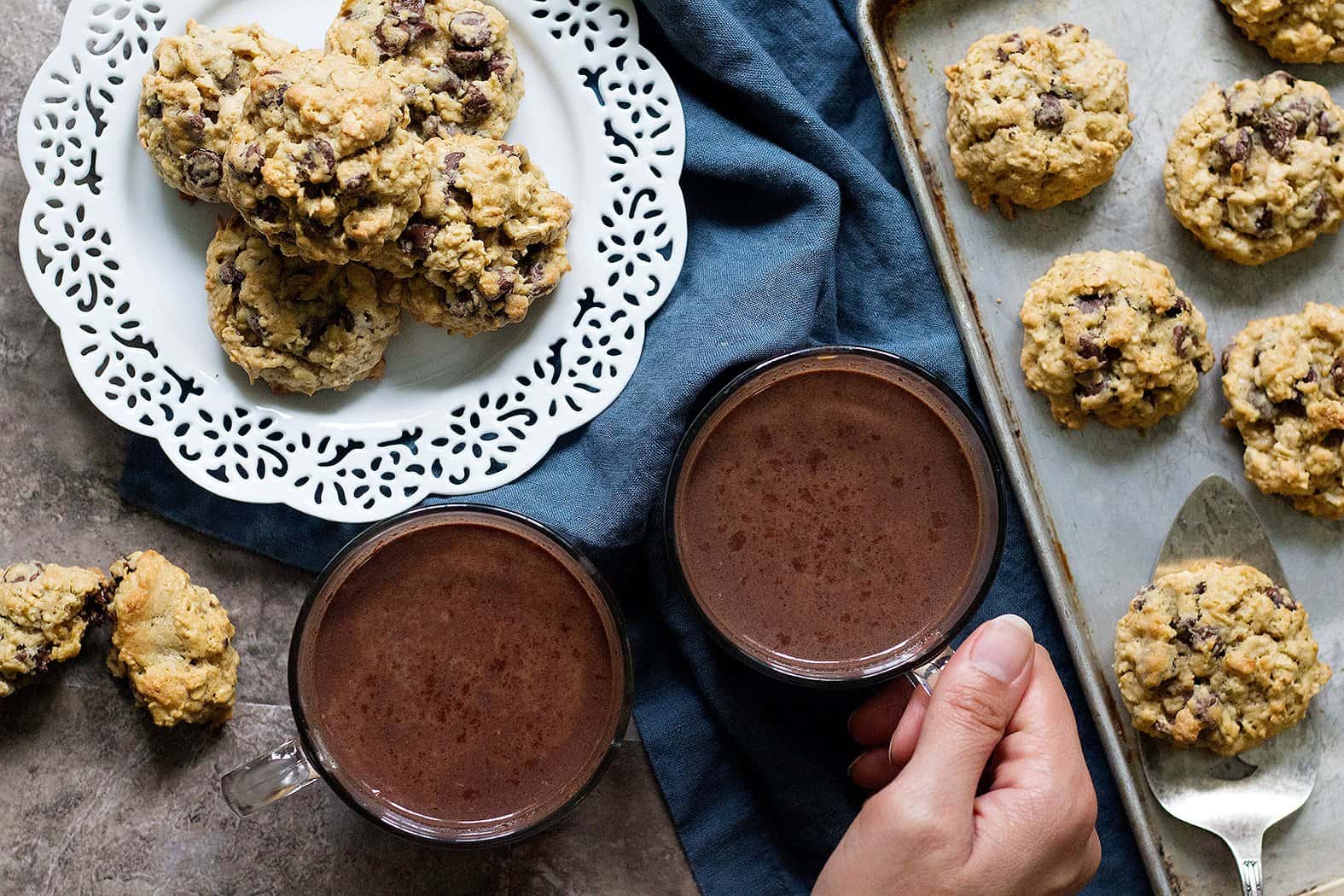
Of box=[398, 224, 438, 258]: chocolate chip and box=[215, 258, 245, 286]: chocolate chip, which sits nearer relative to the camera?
box=[398, 224, 438, 258]: chocolate chip

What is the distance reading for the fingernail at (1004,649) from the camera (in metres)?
2.25

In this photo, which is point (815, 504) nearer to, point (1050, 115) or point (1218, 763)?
point (1050, 115)

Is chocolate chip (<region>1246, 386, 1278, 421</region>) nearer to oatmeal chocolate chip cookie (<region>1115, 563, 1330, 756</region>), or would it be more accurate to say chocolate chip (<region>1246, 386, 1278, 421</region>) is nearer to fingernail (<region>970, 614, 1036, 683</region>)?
oatmeal chocolate chip cookie (<region>1115, 563, 1330, 756</region>)

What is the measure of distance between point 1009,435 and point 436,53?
144 centimetres

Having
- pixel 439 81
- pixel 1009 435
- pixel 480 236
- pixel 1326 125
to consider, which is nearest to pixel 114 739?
pixel 480 236

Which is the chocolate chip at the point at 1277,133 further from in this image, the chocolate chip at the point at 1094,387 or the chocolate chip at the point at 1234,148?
the chocolate chip at the point at 1094,387

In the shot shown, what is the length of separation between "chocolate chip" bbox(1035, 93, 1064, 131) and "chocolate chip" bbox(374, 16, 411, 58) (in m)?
1.33

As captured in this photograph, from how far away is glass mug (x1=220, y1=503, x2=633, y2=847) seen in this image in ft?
7.89

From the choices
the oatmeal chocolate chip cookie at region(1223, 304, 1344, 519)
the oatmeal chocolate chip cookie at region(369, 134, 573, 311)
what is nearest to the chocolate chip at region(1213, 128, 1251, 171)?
the oatmeal chocolate chip cookie at region(1223, 304, 1344, 519)

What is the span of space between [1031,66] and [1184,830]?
1.72 m

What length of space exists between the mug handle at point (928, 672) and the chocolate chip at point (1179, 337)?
81cm

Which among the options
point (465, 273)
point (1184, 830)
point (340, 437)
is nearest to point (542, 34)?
point (465, 273)

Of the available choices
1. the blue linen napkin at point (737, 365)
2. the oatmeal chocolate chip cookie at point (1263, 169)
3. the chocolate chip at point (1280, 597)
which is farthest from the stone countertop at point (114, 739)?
the oatmeal chocolate chip cookie at point (1263, 169)

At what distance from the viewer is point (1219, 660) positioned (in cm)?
258
